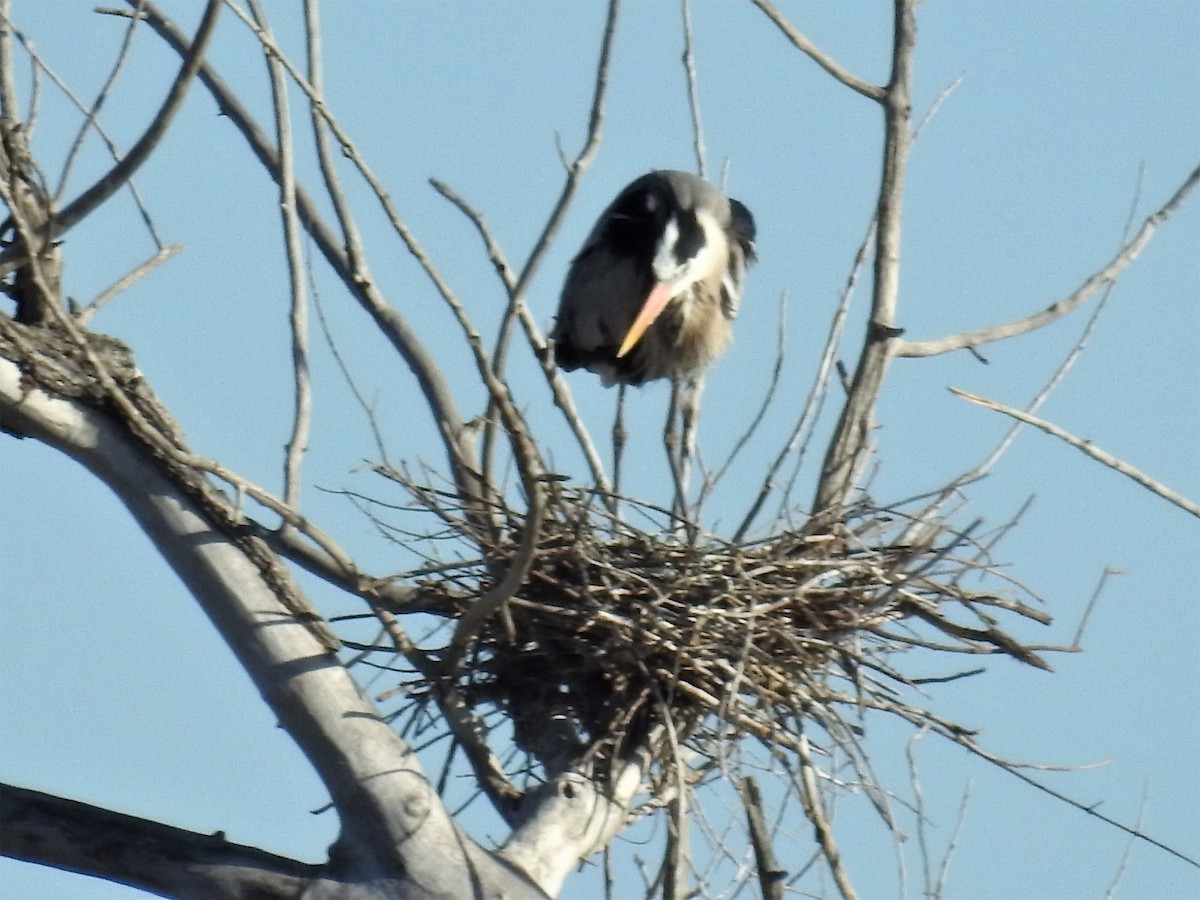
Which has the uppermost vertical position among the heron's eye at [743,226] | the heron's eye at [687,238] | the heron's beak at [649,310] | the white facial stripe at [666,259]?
the heron's eye at [743,226]

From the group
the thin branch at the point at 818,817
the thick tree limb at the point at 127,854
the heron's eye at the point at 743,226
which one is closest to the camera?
the thick tree limb at the point at 127,854

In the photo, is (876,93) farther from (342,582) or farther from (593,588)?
(342,582)

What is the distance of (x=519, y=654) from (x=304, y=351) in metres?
0.81

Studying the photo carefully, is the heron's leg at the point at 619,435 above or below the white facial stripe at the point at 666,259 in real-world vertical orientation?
below

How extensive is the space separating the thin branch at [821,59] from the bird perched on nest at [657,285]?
5.81ft

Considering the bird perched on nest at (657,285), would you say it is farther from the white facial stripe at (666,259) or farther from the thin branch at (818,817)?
the thin branch at (818,817)

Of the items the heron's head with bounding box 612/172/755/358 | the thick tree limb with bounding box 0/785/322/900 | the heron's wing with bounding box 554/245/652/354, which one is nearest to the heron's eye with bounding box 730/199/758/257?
the heron's head with bounding box 612/172/755/358

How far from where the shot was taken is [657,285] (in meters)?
5.13

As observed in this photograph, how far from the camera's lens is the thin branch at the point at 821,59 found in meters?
3.31

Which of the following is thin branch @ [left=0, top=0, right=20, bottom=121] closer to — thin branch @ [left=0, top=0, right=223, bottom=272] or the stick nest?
thin branch @ [left=0, top=0, right=223, bottom=272]

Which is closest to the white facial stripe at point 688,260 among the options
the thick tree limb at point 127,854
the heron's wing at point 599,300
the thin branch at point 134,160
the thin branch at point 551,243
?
the heron's wing at point 599,300

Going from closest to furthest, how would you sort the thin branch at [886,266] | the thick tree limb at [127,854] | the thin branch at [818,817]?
the thick tree limb at [127,854] < the thin branch at [818,817] < the thin branch at [886,266]

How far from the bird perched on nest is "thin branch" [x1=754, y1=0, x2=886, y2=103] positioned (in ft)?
5.81

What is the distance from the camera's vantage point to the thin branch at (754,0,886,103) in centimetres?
331
